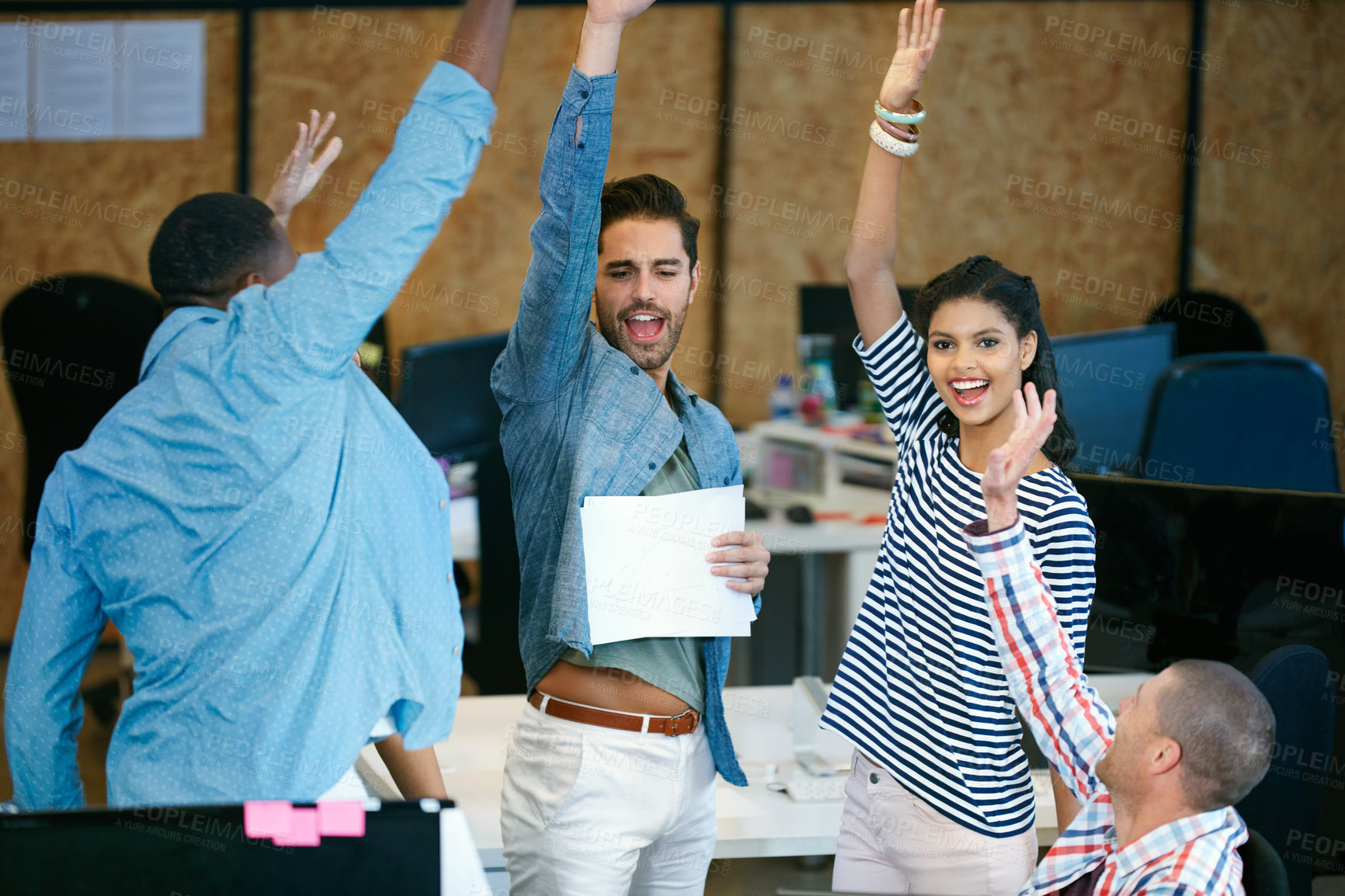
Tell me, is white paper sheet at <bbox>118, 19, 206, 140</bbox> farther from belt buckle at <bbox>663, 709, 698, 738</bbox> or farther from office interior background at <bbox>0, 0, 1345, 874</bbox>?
belt buckle at <bbox>663, 709, 698, 738</bbox>

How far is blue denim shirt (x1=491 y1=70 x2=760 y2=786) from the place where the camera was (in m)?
1.53

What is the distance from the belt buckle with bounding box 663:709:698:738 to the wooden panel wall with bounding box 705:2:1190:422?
149 inches

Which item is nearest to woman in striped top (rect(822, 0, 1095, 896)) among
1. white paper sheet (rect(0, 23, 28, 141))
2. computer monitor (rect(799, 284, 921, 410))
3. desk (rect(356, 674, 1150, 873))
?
desk (rect(356, 674, 1150, 873))

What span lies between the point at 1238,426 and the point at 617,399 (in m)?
2.12

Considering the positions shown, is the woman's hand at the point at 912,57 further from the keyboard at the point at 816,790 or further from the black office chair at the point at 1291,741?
the keyboard at the point at 816,790

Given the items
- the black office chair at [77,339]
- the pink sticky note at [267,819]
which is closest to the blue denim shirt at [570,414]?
the pink sticky note at [267,819]

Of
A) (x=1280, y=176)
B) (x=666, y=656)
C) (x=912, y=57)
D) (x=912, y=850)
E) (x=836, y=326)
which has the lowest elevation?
(x=912, y=850)

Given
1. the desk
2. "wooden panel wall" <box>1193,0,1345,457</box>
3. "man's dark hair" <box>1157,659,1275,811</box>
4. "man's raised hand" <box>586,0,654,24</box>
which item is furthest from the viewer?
"wooden panel wall" <box>1193,0,1345,457</box>

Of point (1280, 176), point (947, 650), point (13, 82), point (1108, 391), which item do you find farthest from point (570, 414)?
point (1280, 176)

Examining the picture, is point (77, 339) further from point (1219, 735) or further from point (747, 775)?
point (1219, 735)

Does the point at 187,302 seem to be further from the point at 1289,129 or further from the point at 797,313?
the point at 1289,129

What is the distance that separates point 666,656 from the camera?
163cm

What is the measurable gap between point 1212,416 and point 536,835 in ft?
7.44

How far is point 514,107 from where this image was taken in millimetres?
5129
